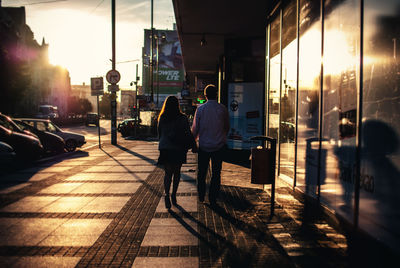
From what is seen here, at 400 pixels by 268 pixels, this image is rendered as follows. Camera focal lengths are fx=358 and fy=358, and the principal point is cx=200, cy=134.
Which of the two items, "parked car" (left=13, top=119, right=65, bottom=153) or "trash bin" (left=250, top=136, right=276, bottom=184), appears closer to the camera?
"trash bin" (left=250, top=136, right=276, bottom=184)

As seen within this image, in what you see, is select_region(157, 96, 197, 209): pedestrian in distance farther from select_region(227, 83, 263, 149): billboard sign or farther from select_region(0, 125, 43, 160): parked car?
select_region(0, 125, 43, 160): parked car

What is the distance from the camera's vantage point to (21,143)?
1113cm

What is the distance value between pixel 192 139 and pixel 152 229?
1.66 m

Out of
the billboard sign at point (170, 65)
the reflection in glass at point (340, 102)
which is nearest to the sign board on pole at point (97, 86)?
the reflection in glass at point (340, 102)

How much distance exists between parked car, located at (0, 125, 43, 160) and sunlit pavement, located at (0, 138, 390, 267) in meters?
3.71

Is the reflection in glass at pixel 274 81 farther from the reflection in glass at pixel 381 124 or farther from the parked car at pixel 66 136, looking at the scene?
the parked car at pixel 66 136

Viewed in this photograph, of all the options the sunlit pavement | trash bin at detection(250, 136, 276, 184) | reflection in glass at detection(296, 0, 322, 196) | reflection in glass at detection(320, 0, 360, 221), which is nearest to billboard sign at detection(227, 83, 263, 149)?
the sunlit pavement

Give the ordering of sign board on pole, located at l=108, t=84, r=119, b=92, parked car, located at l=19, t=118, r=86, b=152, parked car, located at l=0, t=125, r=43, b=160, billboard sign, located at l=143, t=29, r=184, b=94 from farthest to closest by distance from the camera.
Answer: billboard sign, located at l=143, t=29, r=184, b=94
sign board on pole, located at l=108, t=84, r=119, b=92
parked car, located at l=19, t=118, r=86, b=152
parked car, located at l=0, t=125, r=43, b=160

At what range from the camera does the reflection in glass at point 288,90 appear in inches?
263

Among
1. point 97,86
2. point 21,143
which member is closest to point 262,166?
point 21,143

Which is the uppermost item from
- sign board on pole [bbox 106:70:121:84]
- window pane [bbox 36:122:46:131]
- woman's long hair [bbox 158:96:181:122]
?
sign board on pole [bbox 106:70:121:84]

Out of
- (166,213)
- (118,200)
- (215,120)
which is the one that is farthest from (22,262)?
(215,120)

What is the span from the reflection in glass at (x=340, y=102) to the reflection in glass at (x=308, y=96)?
1.13 ft

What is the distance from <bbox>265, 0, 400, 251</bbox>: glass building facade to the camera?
3441mm
